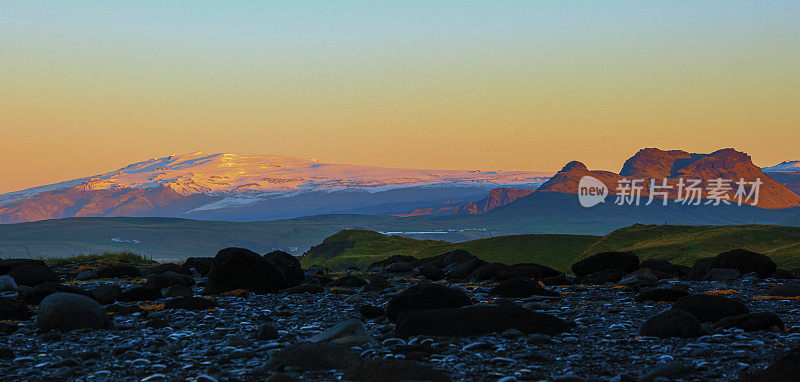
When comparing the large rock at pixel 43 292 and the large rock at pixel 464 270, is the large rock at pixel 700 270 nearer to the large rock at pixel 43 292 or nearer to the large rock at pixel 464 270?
the large rock at pixel 464 270

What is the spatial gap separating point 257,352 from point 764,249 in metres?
36.8

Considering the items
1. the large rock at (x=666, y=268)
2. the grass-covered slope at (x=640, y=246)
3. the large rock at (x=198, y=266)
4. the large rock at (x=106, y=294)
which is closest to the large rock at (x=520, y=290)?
the large rock at (x=666, y=268)

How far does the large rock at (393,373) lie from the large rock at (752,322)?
6481mm

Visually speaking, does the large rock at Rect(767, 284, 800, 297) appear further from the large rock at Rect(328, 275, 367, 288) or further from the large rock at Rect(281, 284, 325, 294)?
the large rock at Rect(281, 284, 325, 294)

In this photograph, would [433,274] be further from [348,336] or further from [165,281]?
[348,336]

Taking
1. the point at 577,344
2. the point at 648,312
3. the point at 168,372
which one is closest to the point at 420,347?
the point at 577,344

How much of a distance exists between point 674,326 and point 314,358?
645 cm

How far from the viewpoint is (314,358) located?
11031mm

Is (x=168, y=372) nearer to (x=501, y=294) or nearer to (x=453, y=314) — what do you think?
(x=453, y=314)

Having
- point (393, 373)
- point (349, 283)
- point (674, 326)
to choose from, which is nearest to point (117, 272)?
point (349, 283)

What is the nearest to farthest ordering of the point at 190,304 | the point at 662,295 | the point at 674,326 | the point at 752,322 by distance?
the point at 674,326 → the point at 752,322 → the point at 662,295 → the point at 190,304

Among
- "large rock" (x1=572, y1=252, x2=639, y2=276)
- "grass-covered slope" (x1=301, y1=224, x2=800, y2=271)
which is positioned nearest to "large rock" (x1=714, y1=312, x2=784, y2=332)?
"large rock" (x1=572, y1=252, x2=639, y2=276)

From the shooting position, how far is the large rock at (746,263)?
25125 mm

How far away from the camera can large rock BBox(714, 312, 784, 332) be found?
1342 centimetres
